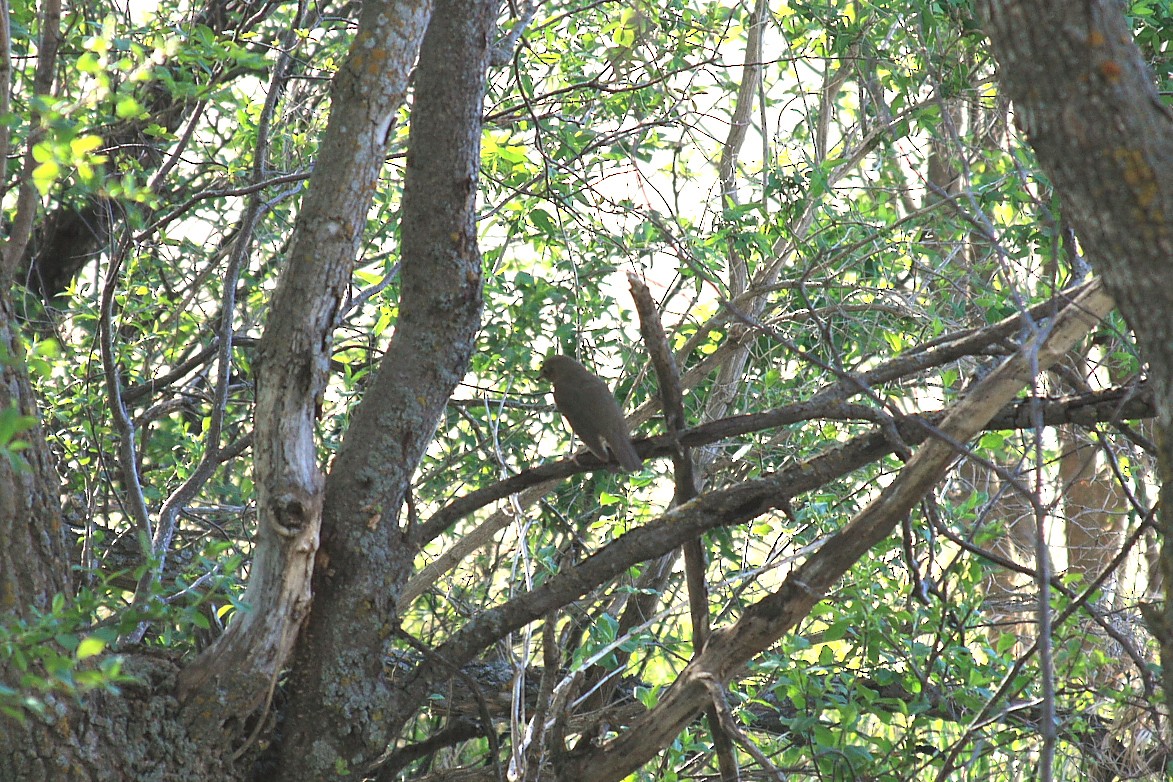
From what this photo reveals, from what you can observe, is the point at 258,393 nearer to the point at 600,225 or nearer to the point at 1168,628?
the point at 1168,628

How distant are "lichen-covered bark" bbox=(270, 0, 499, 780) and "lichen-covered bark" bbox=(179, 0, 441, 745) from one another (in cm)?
11

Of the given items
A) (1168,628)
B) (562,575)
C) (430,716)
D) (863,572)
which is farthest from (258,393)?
(430,716)

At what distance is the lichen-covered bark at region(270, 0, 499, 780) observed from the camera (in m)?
2.70

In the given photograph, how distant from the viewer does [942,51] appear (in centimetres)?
433

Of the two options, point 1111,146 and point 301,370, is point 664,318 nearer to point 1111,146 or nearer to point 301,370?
point 301,370

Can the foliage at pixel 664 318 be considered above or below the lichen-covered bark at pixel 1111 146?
above

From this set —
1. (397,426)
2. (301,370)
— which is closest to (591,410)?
(397,426)

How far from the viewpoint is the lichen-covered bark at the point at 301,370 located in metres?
2.57

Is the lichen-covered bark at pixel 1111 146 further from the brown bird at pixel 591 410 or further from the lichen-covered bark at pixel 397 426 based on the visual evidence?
the brown bird at pixel 591 410

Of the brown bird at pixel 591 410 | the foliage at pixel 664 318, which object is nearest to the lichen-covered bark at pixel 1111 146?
the foliage at pixel 664 318

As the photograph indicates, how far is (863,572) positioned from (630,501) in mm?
925

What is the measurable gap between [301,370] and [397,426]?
324 millimetres

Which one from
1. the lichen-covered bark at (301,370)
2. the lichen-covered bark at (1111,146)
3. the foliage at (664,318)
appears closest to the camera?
the lichen-covered bark at (1111,146)

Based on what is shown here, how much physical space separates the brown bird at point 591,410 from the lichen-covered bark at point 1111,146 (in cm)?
202
